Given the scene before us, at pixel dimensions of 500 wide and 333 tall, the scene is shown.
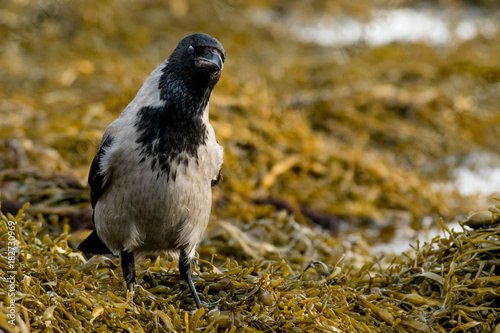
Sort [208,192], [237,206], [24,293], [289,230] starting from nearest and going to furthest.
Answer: [24,293] → [208,192] → [289,230] → [237,206]

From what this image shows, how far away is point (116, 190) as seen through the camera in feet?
12.1

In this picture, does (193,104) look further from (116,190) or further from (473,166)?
(473,166)

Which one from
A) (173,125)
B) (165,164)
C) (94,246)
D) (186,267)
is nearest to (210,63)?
(173,125)

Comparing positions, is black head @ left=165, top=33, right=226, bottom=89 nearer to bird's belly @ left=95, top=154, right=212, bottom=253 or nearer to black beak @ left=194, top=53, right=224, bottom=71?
black beak @ left=194, top=53, right=224, bottom=71

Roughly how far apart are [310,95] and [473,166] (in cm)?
234

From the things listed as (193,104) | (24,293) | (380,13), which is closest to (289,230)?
(193,104)

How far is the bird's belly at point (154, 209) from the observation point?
11.7 ft

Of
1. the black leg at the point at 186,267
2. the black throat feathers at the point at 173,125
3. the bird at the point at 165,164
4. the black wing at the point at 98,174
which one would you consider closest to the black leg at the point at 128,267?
the bird at the point at 165,164

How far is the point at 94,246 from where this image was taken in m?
4.11

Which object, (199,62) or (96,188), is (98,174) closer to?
(96,188)

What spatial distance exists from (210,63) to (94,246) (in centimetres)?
143

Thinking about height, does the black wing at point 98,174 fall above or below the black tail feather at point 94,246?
above

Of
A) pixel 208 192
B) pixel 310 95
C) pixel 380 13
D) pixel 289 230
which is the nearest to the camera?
pixel 208 192

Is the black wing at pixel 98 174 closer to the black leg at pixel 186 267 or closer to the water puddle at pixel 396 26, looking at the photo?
the black leg at pixel 186 267
